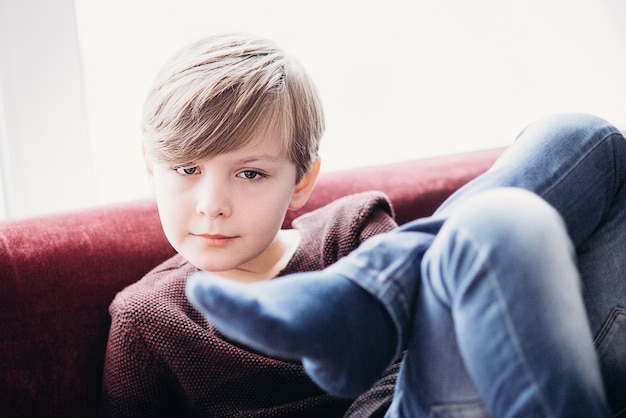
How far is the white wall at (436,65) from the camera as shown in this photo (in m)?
1.52

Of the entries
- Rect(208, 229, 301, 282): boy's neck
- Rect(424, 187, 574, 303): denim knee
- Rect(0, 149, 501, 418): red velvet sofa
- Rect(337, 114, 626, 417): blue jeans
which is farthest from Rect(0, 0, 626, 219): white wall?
Rect(424, 187, 574, 303): denim knee

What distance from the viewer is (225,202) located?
81cm

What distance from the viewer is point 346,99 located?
63.4 inches

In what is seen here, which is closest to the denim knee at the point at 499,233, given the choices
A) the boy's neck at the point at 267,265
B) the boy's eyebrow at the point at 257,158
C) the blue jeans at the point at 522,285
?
the blue jeans at the point at 522,285

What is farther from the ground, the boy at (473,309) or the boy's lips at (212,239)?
the boy at (473,309)

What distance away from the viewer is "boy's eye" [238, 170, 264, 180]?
0.84m

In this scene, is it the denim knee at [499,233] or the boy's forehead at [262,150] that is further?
the boy's forehead at [262,150]

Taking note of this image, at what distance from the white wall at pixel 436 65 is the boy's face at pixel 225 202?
0.58 metres

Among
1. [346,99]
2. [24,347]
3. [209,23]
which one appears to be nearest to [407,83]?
[346,99]

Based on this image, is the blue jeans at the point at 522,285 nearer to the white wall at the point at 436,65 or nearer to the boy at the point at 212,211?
the boy at the point at 212,211

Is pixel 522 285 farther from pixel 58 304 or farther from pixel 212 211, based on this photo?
pixel 58 304

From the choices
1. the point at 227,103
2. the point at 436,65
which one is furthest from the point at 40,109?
the point at 436,65

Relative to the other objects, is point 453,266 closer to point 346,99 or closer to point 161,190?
point 161,190

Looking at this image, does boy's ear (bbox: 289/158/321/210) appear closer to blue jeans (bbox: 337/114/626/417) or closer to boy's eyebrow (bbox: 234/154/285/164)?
boy's eyebrow (bbox: 234/154/285/164)
